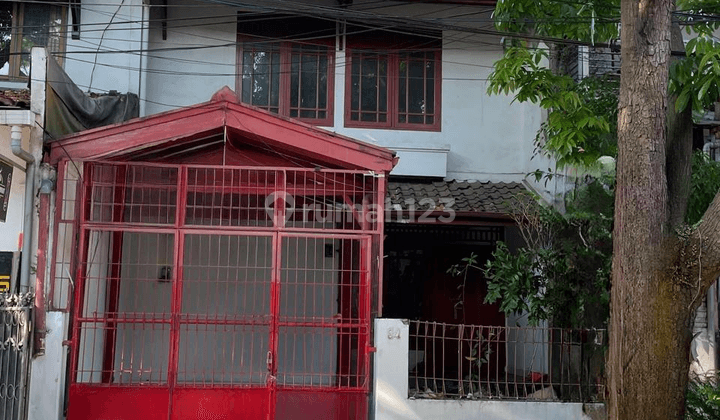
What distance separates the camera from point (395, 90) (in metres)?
13.1

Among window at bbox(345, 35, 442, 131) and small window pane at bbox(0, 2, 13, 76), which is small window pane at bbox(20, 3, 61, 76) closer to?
small window pane at bbox(0, 2, 13, 76)

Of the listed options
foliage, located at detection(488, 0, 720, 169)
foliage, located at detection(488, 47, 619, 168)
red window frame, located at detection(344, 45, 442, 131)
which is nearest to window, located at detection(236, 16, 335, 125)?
red window frame, located at detection(344, 45, 442, 131)

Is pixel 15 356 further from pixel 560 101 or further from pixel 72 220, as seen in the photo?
pixel 560 101

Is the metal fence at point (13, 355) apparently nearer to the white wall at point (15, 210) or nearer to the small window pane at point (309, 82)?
the white wall at point (15, 210)

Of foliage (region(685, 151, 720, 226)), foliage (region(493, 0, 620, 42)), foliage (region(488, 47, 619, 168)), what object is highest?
foliage (region(493, 0, 620, 42))

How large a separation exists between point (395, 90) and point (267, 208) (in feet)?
13.9

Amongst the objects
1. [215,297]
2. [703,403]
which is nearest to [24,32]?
[215,297]

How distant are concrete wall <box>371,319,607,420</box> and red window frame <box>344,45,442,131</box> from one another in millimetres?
5202

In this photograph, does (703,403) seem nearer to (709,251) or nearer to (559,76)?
(709,251)

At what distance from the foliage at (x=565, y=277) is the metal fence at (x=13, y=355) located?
5237 millimetres

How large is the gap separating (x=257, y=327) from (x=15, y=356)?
9.98ft

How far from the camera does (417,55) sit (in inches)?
521

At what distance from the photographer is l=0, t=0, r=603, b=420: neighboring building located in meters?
8.50

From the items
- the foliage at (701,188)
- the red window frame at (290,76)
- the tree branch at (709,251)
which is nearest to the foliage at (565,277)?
the foliage at (701,188)
